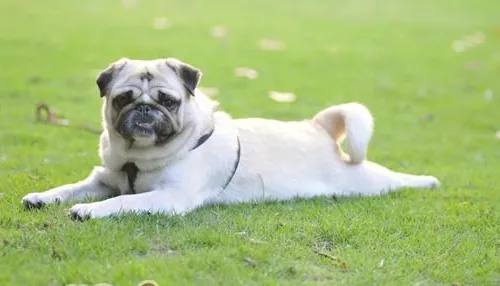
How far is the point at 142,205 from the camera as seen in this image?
22.3 feet

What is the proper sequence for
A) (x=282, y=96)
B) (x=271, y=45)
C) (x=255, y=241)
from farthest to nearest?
(x=271, y=45) → (x=282, y=96) → (x=255, y=241)

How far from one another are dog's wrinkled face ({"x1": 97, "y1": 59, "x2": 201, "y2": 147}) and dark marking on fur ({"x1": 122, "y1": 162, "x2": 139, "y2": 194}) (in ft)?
0.80

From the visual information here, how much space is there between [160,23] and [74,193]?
12825 mm

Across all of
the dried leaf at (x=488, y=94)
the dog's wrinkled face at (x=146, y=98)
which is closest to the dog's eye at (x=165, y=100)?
the dog's wrinkled face at (x=146, y=98)

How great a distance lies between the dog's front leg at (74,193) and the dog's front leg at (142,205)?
519 millimetres

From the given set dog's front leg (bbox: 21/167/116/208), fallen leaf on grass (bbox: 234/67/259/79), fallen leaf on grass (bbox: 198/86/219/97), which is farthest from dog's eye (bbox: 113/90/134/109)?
fallen leaf on grass (bbox: 234/67/259/79)

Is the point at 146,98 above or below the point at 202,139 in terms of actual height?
above

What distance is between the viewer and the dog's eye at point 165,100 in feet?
22.9

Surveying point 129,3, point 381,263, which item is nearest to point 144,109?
A: point 381,263

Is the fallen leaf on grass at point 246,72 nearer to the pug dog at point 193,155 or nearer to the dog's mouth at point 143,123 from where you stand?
the pug dog at point 193,155

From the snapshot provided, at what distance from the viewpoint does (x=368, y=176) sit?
328 inches

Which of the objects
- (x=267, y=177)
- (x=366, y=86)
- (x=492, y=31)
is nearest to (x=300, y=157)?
(x=267, y=177)

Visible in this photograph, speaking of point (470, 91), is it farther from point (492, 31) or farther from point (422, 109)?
point (492, 31)

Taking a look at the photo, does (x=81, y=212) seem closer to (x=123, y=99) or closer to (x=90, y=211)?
(x=90, y=211)
